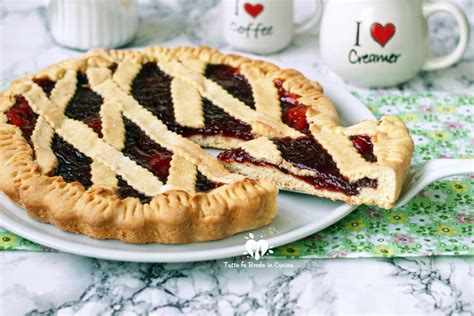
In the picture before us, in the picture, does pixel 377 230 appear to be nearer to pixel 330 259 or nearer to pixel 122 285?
pixel 330 259

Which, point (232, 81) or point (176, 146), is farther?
point (232, 81)

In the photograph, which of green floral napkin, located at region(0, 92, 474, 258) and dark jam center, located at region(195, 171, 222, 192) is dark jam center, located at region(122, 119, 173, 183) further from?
green floral napkin, located at region(0, 92, 474, 258)

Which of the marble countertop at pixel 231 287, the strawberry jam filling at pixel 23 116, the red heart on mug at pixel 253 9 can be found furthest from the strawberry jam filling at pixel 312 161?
the red heart on mug at pixel 253 9

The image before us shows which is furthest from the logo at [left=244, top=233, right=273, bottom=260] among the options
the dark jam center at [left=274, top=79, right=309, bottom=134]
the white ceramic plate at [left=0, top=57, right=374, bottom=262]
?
the dark jam center at [left=274, top=79, right=309, bottom=134]

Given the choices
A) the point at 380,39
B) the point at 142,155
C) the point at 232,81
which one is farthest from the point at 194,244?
the point at 380,39

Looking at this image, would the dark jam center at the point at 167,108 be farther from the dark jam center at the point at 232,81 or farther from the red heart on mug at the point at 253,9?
the red heart on mug at the point at 253,9

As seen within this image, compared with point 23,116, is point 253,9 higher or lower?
higher

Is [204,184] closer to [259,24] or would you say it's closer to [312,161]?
[312,161]
